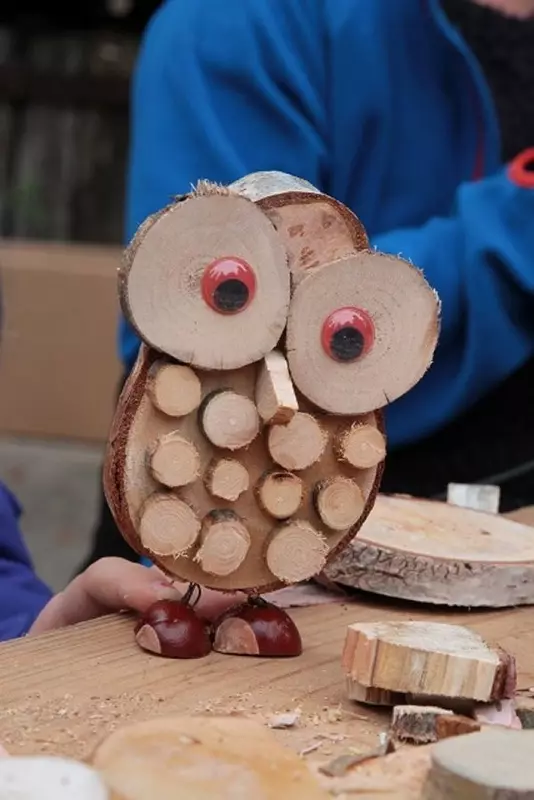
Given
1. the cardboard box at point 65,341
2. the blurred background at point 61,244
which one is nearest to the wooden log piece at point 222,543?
the blurred background at point 61,244

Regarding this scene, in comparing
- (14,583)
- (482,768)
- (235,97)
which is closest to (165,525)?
(482,768)

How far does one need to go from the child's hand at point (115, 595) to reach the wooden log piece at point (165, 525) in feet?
0.23

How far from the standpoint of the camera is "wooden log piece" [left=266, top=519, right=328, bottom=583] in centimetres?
76

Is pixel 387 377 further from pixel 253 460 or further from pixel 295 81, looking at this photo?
pixel 295 81

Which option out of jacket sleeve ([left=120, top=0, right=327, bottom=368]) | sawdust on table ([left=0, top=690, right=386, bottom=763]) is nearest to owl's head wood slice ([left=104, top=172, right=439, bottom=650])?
sawdust on table ([left=0, top=690, right=386, bottom=763])

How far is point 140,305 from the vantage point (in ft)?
2.30

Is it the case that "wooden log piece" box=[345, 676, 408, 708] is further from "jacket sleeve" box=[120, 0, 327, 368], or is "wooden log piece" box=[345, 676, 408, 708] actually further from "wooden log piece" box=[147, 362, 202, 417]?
"jacket sleeve" box=[120, 0, 327, 368]

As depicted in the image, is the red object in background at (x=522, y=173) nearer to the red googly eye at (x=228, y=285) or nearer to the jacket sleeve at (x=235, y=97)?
the jacket sleeve at (x=235, y=97)

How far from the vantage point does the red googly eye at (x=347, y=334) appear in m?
0.73

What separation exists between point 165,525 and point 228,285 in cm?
14

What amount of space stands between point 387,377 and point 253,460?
0.30 feet

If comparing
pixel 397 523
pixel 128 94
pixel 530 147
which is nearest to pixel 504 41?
pixel 530 147

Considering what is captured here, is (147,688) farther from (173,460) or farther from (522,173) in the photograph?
(522,173)

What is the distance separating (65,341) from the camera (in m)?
3.12
